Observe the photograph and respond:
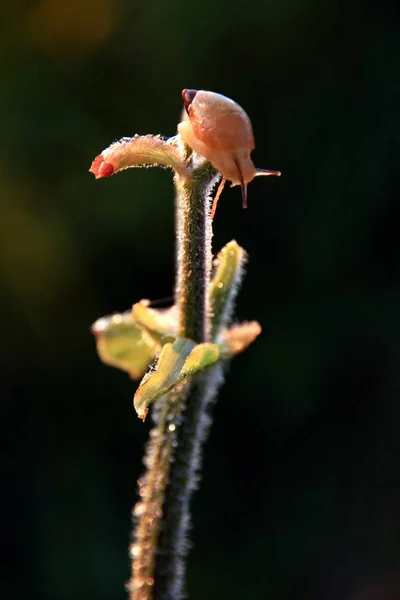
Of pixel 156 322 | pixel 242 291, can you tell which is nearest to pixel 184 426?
pixel 156 322

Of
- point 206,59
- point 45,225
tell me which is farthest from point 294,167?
point 45,225

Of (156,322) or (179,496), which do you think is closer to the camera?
(179,496)

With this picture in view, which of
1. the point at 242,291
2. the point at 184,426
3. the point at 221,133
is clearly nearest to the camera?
the point at 221,133

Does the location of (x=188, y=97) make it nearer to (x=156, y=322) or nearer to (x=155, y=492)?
(x=156, y=322)

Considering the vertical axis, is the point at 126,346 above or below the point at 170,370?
above

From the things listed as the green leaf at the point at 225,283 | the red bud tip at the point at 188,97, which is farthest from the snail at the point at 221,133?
the green leaf at the point at 225,283

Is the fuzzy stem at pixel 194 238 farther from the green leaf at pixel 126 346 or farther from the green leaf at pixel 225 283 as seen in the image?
the green leaf at pixel 126 346
